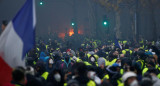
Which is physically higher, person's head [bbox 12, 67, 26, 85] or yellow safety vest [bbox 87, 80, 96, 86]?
person's head [bbox 12, 67, 26, 85]

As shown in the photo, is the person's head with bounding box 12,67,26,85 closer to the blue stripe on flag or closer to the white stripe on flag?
the white stripe on flag

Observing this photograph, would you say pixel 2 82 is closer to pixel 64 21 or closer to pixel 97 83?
pixel 97 83

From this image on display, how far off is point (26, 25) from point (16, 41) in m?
0.51

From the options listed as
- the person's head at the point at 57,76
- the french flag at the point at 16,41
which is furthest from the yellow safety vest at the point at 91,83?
the french flag at the point at 16,41

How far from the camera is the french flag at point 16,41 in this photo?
6637 mm

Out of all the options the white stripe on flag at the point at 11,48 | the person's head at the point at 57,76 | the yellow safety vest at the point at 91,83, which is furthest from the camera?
the person's head at the point at 57,76

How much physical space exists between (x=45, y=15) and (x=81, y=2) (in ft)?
23.5

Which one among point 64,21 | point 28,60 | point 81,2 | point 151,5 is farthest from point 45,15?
point 28,60

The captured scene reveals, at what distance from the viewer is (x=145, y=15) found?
49344 mm

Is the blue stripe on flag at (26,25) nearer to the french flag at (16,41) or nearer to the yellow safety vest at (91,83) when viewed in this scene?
the french flag at (16,41)

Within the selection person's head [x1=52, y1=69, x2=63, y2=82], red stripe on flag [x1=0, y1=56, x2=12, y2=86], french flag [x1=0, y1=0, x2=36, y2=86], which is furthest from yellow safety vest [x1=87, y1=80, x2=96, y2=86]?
red stripe on flag [x1=0, y1=56, x2=12, y2=86]

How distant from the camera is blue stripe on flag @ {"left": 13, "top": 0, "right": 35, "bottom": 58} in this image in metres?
7.04

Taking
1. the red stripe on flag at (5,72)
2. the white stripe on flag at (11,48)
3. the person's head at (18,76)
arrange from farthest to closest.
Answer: the white stripe on flag at (11,48)
the red stripe on flag at (5,72)
the person's head at (18,76)

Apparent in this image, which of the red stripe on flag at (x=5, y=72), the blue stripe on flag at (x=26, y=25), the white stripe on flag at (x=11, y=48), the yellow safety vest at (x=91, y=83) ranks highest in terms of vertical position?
the blue stripe on flag at (x=26, y=25)
